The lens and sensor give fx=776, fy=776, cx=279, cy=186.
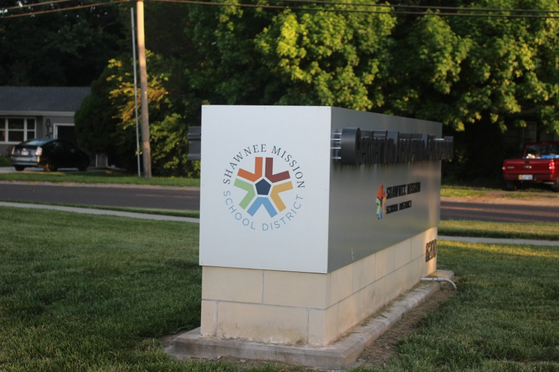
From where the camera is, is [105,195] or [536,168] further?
[536,168]

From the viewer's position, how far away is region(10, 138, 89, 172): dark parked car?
114ft

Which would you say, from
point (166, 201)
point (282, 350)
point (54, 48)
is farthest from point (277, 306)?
point (54, 48)

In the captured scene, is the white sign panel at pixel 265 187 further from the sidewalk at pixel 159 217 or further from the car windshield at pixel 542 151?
the car windshield at pixel 542 151

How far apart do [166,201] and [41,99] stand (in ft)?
89.0

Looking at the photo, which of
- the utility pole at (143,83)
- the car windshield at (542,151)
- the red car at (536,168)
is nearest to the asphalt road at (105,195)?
the utility pole at (143,83)

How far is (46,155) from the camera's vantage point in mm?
35250

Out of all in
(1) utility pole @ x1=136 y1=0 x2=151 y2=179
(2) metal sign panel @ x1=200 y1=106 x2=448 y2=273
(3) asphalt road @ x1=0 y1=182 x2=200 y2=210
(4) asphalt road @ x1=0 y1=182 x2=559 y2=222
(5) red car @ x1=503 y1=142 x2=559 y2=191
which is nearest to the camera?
(2) metal sign panel @ x1=200 y1=106 x2=448 y2=273

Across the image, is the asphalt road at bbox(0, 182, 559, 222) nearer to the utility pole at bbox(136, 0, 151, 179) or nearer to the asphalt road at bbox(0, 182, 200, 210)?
the asphalt road at bbox(0, 182, 200, 210)

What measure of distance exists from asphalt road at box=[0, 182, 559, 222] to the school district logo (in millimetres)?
13370

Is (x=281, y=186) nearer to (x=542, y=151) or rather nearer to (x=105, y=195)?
(x=105, y=195)

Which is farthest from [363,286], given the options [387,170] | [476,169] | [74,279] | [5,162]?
[5,162]

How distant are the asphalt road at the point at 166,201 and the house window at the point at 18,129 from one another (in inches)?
744

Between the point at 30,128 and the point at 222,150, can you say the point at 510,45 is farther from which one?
the point at 30,128

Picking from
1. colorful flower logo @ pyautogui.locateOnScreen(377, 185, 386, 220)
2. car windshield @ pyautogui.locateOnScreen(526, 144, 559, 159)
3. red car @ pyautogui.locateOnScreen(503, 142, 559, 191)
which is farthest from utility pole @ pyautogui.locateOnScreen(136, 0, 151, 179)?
colorful flower logo @ pyautogui.locateOnScreen(377, 185, 386, 220)
